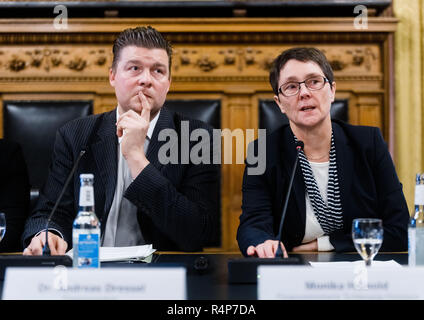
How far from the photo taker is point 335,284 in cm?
80

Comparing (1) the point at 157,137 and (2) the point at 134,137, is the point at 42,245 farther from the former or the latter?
(1) the point at 157,137

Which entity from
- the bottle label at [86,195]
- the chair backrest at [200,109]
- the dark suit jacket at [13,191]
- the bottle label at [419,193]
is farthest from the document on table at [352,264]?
the chair backrest at [200,109]

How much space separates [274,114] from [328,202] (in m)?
0.71

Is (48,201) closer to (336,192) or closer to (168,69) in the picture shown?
(168,69)

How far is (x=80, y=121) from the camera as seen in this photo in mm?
1708

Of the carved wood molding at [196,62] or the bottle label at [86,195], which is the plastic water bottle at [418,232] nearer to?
the bottle label at [86,195]

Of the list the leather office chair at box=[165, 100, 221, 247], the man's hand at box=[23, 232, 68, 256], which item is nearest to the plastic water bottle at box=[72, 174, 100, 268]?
the man's hand at box=[23, 232, 68, 256]

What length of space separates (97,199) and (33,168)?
75cm

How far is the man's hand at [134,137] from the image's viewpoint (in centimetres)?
144

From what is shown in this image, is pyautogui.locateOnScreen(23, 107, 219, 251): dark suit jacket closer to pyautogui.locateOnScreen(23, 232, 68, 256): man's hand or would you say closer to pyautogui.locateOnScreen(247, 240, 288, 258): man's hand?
pyautogui.locateOnScreen(23, 232, 68, 256): man's hand

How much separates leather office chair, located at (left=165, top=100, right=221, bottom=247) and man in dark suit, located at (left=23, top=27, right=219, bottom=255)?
19.9 inches

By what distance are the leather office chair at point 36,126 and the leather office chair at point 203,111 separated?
0.41 meters

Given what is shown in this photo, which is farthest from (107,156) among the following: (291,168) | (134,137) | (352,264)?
(352,264)
